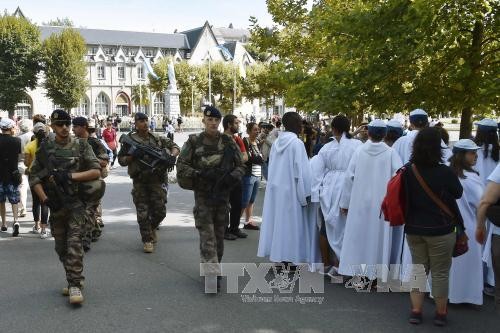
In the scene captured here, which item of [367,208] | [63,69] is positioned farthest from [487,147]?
[63,69]

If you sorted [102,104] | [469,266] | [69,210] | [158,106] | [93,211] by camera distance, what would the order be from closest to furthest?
[469,266]
[69,210]
[93,211]
[102,104]
[158,106]

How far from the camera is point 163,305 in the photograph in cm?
555

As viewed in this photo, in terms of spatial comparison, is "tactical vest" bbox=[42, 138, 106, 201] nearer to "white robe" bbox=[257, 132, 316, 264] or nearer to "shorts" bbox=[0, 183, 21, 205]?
"white robe" bbox=[257, 132, 316, 264]

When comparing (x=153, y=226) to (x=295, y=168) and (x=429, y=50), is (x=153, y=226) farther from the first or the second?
(x=429, y=50)

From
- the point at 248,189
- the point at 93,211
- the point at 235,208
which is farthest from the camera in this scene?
the point at 248,189

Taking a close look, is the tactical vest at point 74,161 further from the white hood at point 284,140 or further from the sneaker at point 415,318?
the sneaker at point 415,318

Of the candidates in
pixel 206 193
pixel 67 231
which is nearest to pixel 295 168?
pixel 206 193

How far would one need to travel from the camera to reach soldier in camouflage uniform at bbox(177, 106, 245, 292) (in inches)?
235

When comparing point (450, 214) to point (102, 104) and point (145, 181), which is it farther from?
point (102, 104)

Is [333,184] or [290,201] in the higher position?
[333,184]

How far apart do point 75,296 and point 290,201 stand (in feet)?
8.72

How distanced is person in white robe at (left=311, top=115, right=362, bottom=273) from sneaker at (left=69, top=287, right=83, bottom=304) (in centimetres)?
284

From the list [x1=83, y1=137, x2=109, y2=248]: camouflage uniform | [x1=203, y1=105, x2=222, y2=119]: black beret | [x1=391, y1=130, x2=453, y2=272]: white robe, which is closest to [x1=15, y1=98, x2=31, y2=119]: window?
[x1=83, y1=137, x2=109, y2=248]: camouflage uniform

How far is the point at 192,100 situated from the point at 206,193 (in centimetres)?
6758
